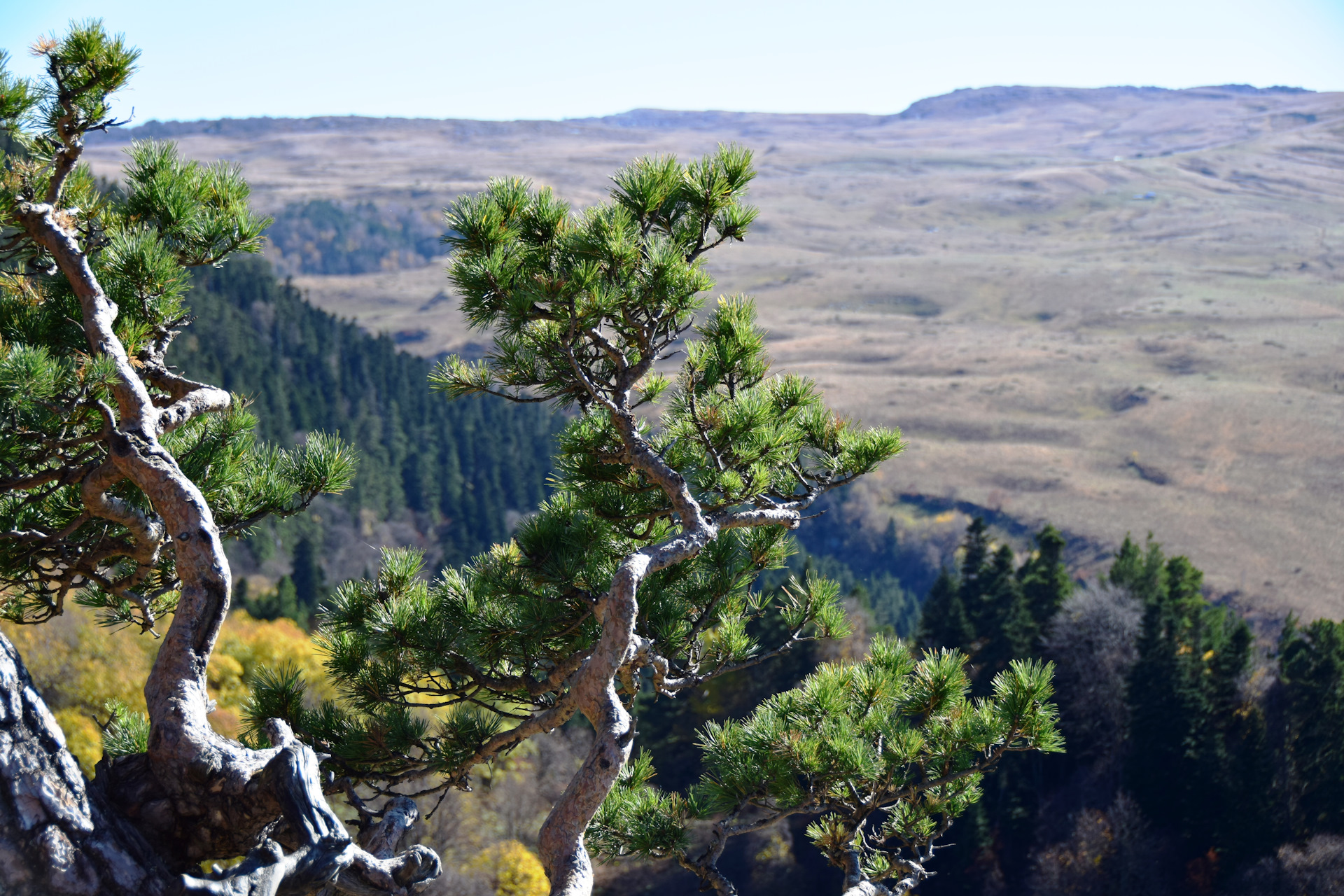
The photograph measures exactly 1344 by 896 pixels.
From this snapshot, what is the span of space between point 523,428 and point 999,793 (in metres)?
71.2

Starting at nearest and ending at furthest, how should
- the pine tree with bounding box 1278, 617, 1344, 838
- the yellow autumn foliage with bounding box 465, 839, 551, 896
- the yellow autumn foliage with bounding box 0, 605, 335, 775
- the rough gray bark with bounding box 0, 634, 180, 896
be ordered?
the rough gray bark with bounding box 0, 634, 180, 896
the yellow autumn foliage with bounding box 465, 839, 551, 896
the yellow autumn foliage with bounding box 0, 605, 335, 775
the pine tree with bounding box 1278, 617, 1344, 838

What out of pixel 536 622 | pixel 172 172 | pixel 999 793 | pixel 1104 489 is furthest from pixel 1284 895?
pixel 1104 489

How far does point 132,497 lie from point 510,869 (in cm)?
2601

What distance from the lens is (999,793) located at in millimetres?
38000

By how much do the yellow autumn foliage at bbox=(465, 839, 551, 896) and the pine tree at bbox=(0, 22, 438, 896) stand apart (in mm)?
24154

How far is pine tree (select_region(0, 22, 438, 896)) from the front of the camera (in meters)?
3.80

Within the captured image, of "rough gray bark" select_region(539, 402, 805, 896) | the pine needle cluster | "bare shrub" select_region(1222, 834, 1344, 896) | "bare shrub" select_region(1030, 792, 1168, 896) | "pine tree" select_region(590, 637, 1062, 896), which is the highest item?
the pine needle cluster

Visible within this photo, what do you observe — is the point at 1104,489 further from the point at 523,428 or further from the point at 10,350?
the point at 10,350

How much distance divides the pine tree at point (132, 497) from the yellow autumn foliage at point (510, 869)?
79.2 feet

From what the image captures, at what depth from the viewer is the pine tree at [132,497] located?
3797 millimetres

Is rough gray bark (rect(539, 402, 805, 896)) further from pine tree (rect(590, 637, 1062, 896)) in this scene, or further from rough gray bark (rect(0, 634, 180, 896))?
rough gray bark (rect(0, 634, 180, 896))

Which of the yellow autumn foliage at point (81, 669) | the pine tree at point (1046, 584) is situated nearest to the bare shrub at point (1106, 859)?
the pine tree at point (1046, 584)

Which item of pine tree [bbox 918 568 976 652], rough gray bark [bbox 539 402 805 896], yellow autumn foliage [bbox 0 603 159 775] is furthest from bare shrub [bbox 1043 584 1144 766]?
rough gray bark [bbox 539 402 805 896]

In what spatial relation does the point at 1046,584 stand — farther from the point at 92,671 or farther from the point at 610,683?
the point at 610,683
